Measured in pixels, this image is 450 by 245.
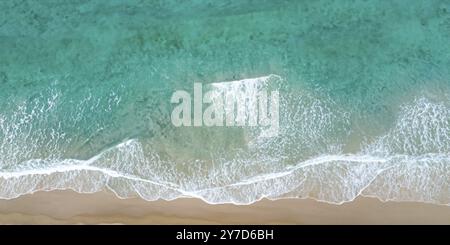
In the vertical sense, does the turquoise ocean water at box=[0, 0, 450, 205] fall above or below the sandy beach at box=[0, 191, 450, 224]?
above

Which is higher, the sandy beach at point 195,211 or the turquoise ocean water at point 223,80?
the turquoise ocean water at point 223,80

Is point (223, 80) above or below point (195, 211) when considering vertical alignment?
above

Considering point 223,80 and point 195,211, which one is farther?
point 223,80

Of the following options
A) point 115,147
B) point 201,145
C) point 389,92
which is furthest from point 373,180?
point 115,147
